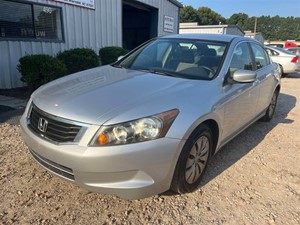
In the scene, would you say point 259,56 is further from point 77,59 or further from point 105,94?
point 77,59

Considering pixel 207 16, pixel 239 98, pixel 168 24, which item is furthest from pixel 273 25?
pixel 239 98

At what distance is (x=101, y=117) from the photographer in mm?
2215

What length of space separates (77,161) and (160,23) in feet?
43.4

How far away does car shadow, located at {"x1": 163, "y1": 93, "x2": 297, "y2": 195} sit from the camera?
3367 mm

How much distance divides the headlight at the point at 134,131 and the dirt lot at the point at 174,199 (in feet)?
2.49

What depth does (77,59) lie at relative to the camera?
7.52 meters

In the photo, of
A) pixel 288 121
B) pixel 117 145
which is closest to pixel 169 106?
pixel 117 145

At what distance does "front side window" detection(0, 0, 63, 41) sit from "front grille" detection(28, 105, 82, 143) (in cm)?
526

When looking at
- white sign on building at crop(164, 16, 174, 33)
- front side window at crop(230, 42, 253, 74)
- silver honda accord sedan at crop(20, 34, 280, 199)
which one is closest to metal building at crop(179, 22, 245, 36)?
white sign on building at crop(164, 16, 174, 33)

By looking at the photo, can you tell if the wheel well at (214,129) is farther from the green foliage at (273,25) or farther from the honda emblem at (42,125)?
the green foliage at (273,25)

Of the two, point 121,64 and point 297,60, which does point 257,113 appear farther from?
point 297,60

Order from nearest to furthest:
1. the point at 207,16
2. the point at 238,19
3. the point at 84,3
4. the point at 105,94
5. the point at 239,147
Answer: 1. the point at 105,94
2. the point at 239,147
3. the point at 84,3
4. the point at 207,16
5. the point at 238,19

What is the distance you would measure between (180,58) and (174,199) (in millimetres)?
1797

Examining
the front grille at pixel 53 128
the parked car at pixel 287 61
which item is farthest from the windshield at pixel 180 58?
the parked car at pixel 287 61
